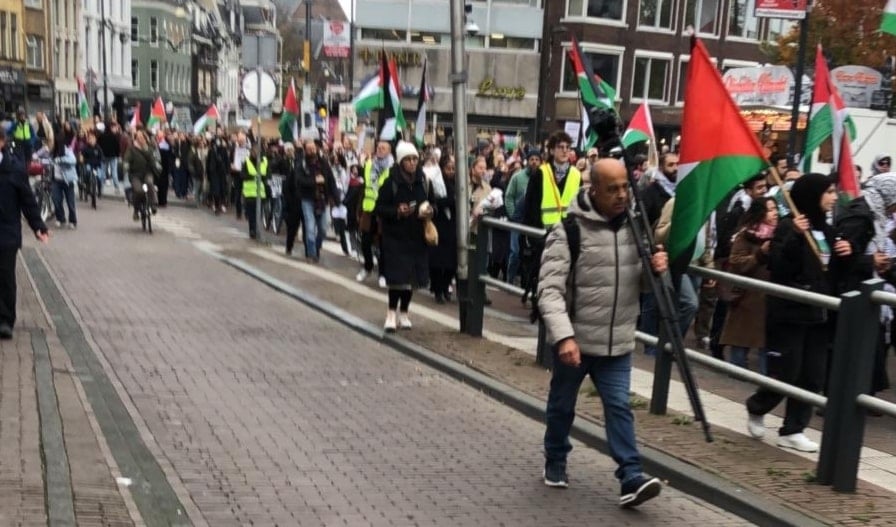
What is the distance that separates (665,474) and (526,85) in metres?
44.1

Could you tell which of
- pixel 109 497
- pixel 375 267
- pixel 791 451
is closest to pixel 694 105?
pixel 791 451

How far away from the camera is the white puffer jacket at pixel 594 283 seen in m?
5.59

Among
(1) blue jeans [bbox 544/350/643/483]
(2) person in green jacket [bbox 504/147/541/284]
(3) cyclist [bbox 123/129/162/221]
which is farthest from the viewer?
(3) cyclist [bbox 123/129/162/221]

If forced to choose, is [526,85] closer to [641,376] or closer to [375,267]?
[375,267]

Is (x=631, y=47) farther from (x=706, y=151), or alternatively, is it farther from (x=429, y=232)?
(x=706, y=151)

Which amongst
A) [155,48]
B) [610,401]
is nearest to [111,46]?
[155,48]

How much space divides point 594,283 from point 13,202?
19.9 feet

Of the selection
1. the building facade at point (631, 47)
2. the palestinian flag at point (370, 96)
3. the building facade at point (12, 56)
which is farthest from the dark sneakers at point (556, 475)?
the building facade at point (12, 56)

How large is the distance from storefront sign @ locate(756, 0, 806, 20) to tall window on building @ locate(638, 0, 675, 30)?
114 feet

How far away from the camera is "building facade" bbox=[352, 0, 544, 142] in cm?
4881

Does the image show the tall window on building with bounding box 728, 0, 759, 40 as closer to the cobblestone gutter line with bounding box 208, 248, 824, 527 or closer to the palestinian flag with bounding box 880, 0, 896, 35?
the cobblestone gutter line with bounding box 208, 248, 824, 527

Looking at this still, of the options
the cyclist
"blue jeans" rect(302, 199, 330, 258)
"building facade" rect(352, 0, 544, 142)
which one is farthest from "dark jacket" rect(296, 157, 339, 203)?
"building facade" rect(352, 0, 544, 142)

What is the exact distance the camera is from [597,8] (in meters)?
48.3

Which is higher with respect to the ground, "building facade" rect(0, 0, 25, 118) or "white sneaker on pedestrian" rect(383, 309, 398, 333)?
"building facade" rect(0, 0, 25, 118)
